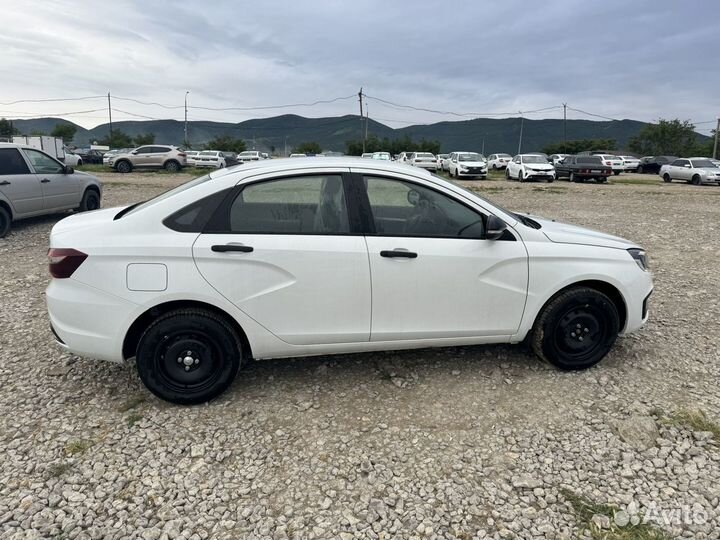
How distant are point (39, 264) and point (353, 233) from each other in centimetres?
596

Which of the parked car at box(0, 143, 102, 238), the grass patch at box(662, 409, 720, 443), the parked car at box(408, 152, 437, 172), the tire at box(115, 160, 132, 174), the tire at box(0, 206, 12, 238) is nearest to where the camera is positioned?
the grass patch at box(662, 409, 720, 443)

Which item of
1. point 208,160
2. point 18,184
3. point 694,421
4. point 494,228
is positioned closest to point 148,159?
point 208,160

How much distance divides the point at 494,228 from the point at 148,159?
31.5 meters

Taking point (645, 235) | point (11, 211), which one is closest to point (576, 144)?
point (645, 235)

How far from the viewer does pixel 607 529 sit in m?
2.32

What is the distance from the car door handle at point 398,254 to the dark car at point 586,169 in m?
26.9

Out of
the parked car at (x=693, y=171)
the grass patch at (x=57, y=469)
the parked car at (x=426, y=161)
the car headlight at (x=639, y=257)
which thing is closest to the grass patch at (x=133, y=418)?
the grass patch at (x=57, y=469)

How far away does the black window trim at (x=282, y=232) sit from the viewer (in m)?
3.20

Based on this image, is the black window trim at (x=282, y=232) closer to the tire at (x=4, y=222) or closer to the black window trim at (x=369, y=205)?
the black window trim at (x=369, y=205)

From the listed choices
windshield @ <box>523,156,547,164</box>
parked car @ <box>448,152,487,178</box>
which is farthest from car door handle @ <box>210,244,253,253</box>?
windshield @ <box>523,156,547,164</box>

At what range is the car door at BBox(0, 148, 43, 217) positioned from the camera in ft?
28.7

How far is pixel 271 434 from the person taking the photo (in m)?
3.06

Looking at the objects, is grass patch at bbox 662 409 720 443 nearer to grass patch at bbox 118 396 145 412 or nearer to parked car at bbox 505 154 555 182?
grass patch at bbox 118 396 145 412

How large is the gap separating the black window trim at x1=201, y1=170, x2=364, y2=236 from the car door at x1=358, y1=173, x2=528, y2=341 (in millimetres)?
93
